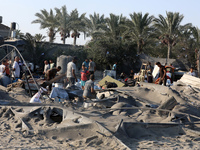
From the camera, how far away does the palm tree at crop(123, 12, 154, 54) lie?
27.6 meters

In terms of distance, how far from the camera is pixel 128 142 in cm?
539

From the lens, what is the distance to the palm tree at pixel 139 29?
27.6 metres

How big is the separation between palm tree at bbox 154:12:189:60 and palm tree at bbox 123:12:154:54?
89 centimetres

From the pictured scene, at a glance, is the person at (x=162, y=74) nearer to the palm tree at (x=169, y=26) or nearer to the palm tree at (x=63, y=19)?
the palm tree at (x=169, y=26)

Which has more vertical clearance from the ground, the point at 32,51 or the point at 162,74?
the point at 32,51

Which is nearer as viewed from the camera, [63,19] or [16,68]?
[16,68]

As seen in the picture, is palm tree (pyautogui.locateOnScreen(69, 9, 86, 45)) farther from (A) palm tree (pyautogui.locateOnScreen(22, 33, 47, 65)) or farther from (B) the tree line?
(A) palm tree (pyautogui.locateOnScreen(22, 33, 47, 65))

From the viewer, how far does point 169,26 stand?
1093 inches

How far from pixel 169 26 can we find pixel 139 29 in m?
2.90

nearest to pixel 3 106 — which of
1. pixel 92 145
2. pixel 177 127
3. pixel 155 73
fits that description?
pixel 92 145

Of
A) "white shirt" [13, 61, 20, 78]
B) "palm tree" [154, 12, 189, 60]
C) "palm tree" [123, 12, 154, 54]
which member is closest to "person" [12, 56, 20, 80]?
"white shirt" [13, 61, 20, 78]

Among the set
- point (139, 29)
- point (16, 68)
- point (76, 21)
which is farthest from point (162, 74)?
point (76, 21)

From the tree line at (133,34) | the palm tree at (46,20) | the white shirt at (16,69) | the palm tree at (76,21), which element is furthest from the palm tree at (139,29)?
the white shirt at (16,69)

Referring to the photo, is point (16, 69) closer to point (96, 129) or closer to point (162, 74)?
point (162, 74)
